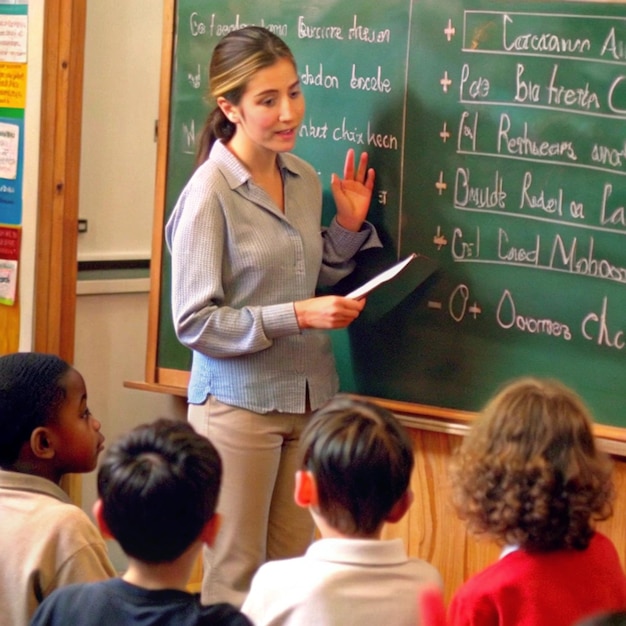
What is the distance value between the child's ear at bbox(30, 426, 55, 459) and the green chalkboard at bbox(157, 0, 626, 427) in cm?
119

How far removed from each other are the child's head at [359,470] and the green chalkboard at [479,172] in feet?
3.61

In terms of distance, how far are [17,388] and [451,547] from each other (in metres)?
1.48

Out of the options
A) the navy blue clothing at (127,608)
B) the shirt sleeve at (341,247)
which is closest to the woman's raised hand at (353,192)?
the shirt sleeve at (341,247)

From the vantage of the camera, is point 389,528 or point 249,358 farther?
point 389,528

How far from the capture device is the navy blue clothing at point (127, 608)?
1500mm

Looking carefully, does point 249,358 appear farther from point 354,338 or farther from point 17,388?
point 17,388

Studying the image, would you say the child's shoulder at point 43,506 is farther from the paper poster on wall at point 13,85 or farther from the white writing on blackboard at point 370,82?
the paper poster on wall at point 13,85

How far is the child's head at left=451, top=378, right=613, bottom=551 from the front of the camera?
1.78 meters

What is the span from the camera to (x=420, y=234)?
2961 mm

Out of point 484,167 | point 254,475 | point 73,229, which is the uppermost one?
point 484,167

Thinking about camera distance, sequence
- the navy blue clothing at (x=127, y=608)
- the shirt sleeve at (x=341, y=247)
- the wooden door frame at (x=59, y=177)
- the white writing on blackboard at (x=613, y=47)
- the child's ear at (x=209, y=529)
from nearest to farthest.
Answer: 1. the navy blue clothing at (x=127, y=608)
2. the child's ear at (x=209, y=529)
3. the white writing on blackboard at (x=613, y=47)
4. the shirt sleeve at (x=341, y=247)
5. the wooden door frame at (x=59, y=177)

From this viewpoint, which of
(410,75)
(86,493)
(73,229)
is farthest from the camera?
(86,493)

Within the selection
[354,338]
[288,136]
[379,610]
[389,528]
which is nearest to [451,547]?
[389,528]

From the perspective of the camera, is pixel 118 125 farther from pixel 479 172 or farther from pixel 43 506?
pixel 43 506
